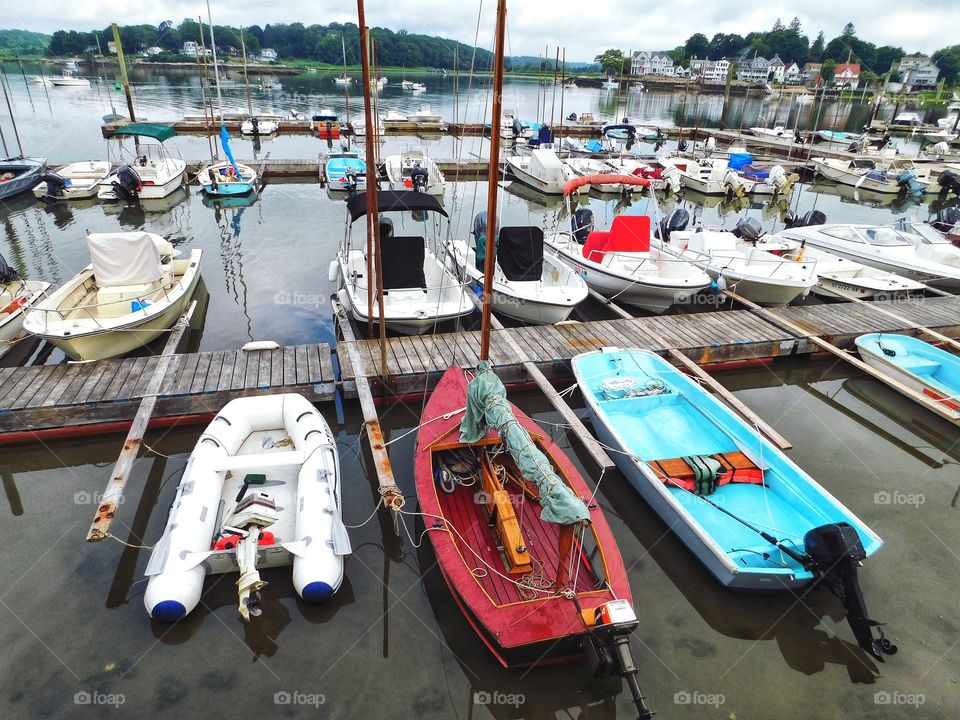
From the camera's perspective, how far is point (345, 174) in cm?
2500

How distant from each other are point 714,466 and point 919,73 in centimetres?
13692

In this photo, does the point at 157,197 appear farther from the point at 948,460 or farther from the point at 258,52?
the point at 258,52

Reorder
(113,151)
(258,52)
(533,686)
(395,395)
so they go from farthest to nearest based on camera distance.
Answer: (258,52) < (113,151) < (395,395) < (533,686)

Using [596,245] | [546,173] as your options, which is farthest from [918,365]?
[546,173]

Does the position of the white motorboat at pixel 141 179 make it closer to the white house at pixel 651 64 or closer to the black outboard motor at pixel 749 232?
the black outboard motor at pixel 749 232

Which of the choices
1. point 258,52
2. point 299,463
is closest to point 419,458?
point 299,463

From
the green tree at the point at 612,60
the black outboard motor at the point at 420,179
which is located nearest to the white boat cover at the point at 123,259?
the black outboard motor at the point at 420,179

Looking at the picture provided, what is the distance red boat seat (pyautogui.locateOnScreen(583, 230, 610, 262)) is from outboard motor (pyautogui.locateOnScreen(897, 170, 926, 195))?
25.9 metres

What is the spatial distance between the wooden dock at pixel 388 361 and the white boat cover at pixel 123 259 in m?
2.61

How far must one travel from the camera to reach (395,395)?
9.93 m

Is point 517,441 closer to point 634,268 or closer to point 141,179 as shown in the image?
point 634,268

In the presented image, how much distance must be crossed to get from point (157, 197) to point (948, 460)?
2703 cm

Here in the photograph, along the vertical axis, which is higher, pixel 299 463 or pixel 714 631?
pixel 299 463

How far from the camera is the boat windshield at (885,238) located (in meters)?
16.5
